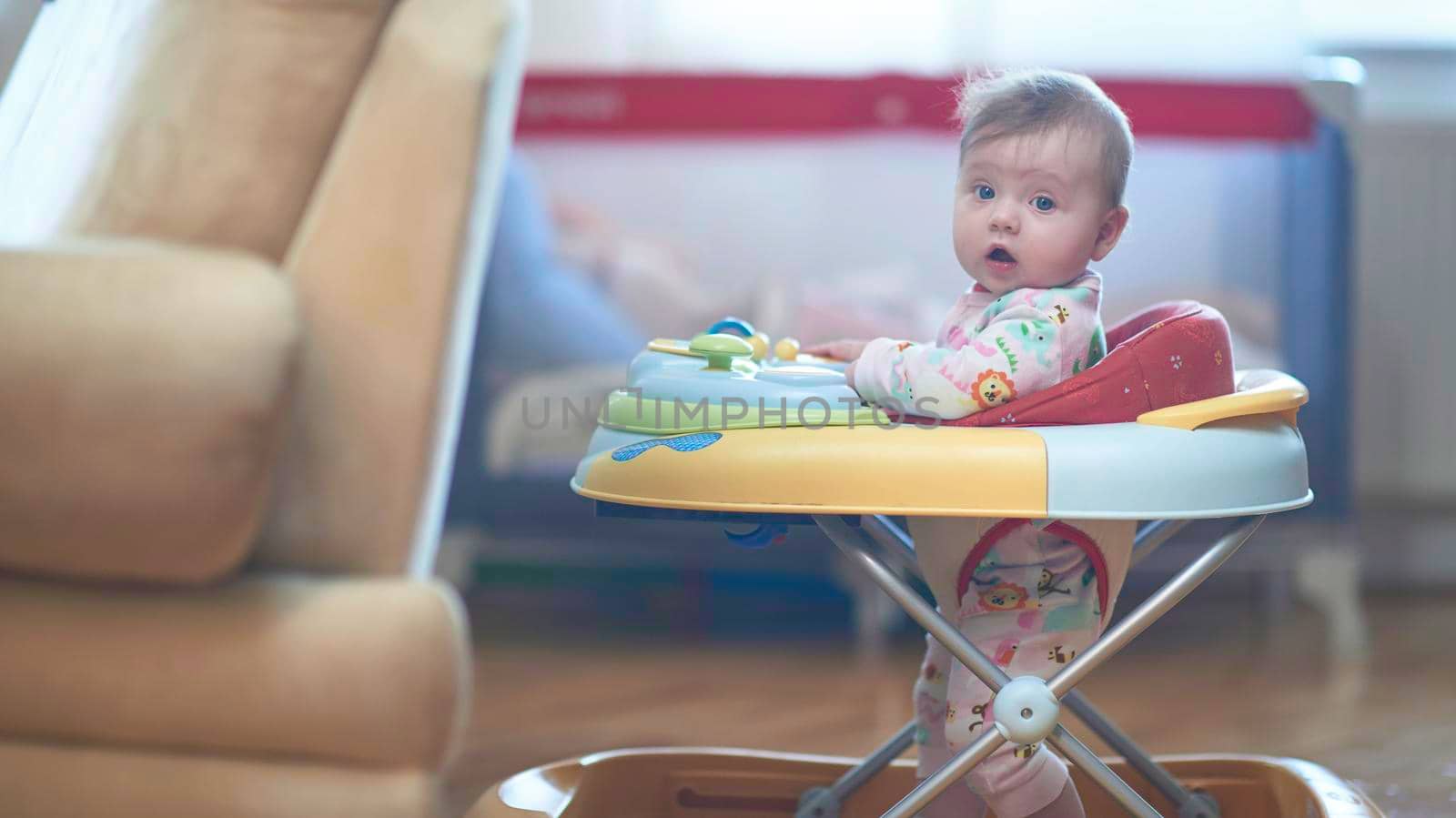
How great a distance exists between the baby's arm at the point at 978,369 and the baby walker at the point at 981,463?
0.04 feet

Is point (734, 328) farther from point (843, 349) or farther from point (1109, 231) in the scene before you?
point (1109, 231)

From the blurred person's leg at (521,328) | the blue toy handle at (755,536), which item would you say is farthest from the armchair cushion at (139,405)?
the blurred person's leg at (521,328)

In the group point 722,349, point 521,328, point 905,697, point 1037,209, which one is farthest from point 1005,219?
point 521,328

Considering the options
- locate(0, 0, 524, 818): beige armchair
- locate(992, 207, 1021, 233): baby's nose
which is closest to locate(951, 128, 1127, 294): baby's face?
locate(992, 207, 1021, 233): baby's nose

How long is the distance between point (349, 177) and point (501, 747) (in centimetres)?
73

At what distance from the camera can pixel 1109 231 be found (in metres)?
0.88

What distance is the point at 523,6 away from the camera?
838 mm

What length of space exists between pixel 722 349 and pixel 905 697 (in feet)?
2.67

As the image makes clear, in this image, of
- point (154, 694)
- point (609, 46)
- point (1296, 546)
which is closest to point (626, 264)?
point (609, 46)

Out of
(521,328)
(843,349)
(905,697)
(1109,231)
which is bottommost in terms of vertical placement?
(905,697)

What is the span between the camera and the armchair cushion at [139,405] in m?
0.68

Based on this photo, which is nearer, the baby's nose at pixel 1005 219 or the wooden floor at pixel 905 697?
the baby's nose at pixel 1005 219

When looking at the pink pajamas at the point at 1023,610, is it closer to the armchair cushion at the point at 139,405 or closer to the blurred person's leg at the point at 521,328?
the armchair cushion at the point at 139,405

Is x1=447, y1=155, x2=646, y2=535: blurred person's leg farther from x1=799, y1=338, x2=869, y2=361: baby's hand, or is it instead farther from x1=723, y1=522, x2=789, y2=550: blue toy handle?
x1=723, y1=522, x2=789, y2=550: blue toy handle
